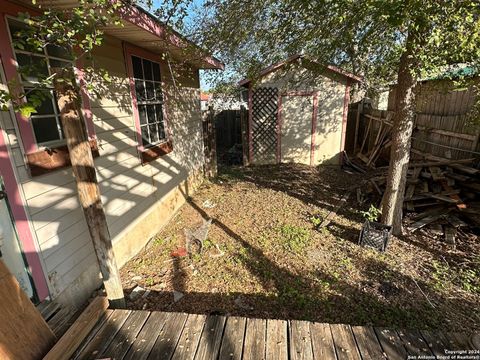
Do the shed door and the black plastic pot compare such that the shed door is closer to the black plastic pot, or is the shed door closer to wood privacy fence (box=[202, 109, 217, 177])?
wood privacy fence (box=[202, 109, 217, 177])

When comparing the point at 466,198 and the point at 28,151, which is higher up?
the point at 28,151

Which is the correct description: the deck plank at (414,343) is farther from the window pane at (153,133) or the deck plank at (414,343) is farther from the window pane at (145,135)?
the window pane at (153,133)

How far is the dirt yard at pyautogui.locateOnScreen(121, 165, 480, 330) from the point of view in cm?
293

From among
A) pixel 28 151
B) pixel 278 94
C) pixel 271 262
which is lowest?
pixel 271 262

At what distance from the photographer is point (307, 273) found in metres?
3.54

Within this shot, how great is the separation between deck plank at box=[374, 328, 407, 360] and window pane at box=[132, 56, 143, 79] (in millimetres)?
4474

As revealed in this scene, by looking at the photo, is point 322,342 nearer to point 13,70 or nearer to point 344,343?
point 344,343

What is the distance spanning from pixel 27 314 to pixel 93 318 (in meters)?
0.52

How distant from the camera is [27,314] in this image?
72.1 inches

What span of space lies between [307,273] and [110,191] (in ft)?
9.37

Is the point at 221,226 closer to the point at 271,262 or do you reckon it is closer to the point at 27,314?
the point at 271,262

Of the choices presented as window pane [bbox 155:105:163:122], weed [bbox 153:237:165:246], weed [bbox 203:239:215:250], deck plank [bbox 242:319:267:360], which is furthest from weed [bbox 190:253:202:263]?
window pane [bbox 155:105:163:122]

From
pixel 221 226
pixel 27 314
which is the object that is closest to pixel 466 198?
pixel 221 226

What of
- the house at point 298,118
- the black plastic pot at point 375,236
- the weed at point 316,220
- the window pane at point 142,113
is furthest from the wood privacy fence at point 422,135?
the window pane at point 142,113
